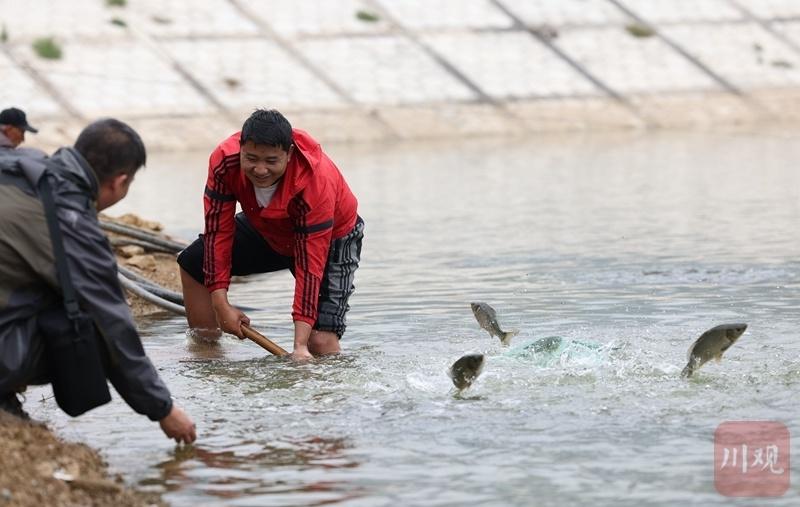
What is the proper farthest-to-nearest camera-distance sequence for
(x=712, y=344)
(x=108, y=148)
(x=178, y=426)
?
(x=712, y=344) < (x=178, y=426) < (x=108, y=148)

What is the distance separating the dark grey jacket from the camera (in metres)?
5.59

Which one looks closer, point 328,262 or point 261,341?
point 261,341

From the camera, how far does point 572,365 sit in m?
7.78

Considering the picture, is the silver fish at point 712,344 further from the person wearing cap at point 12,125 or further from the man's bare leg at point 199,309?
the person wearing cap at point 12,125

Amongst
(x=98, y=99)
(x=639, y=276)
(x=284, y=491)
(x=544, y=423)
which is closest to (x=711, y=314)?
(x=639, y=276)

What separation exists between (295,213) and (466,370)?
1374mm

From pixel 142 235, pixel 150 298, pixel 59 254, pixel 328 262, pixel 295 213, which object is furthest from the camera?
pixel 142 235

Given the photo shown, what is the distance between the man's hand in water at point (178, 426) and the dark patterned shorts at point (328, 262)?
2357mm

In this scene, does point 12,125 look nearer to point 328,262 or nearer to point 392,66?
point 328,262

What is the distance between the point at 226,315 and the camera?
26.7 feet

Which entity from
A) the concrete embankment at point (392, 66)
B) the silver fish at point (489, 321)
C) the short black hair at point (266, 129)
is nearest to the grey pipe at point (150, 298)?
the silver fish at point (489, 321)

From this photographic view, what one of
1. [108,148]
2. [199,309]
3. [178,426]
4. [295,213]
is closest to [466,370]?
[295,213]

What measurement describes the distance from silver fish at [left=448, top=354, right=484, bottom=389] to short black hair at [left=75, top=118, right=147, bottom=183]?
1857 millimetres

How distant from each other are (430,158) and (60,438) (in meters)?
19.1
